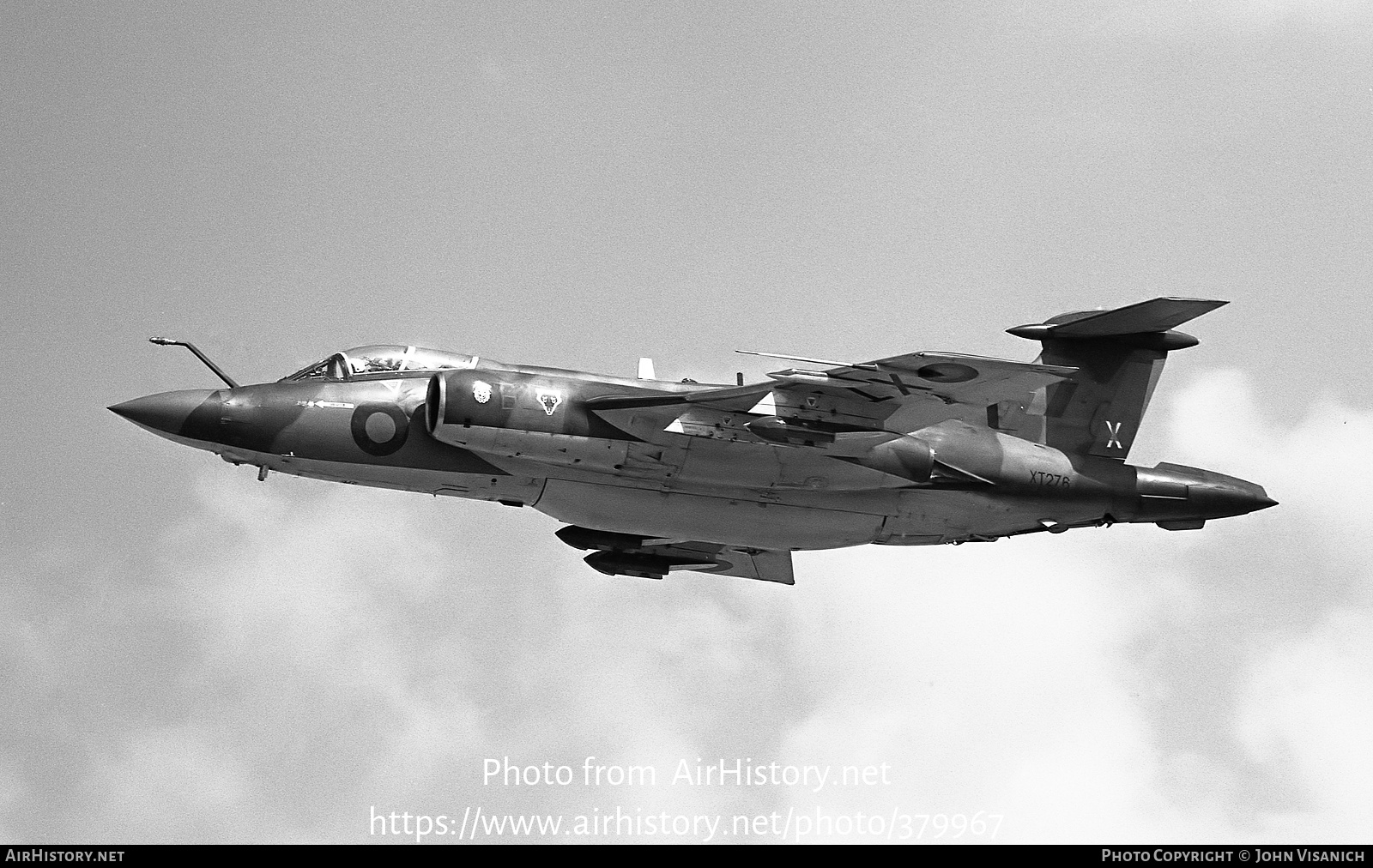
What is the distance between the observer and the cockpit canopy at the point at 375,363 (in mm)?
21922

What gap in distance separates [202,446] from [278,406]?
112cm

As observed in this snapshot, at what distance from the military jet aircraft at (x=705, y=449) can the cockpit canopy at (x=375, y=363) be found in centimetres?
2

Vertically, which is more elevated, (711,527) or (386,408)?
(386,408)

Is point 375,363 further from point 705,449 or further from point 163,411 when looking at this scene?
point 705,449

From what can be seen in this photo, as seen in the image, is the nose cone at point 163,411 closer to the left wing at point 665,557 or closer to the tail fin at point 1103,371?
the left wing at point 665,557

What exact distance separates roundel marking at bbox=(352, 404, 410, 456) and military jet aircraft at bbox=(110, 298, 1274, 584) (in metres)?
0.03

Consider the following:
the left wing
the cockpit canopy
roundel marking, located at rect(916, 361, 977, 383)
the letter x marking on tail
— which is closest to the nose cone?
the cockpit canopy

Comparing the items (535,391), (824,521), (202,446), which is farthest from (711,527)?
(202,446)

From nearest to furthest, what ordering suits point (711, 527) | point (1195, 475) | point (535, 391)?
point (535, 391)
point (711, 527)
point (1195, 475)

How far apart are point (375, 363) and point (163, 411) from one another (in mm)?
2784

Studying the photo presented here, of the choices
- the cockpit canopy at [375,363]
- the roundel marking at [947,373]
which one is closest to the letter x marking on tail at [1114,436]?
the roundel marking at [947,373]

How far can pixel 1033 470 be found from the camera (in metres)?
24.4
